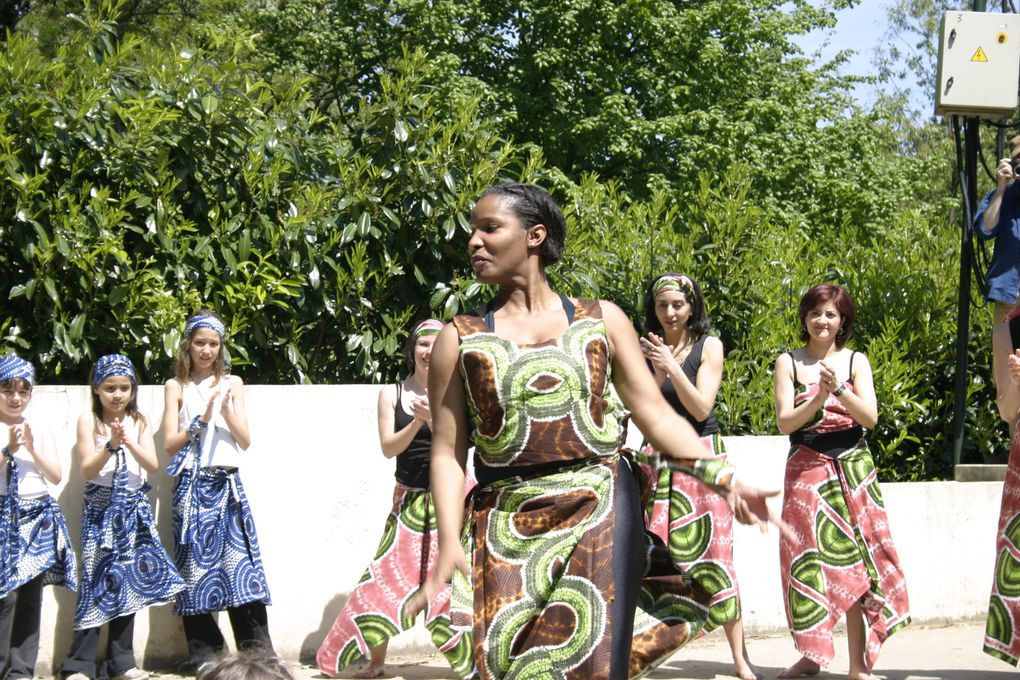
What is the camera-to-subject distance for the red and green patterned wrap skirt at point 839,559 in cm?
676

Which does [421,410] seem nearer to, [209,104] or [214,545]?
[214,545]

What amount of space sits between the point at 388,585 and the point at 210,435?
48.5 inches

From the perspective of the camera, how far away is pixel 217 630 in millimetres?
6910

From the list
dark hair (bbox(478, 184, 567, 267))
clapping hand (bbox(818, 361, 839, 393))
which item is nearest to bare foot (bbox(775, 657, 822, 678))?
clapping hand (bbox(818, 361, 839, 393))

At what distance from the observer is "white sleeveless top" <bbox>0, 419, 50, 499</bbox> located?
648cm

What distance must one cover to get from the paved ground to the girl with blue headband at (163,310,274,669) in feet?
1.33

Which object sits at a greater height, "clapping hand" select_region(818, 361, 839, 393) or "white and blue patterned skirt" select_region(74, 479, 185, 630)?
"clapping hand" select_region(818, 361, 839, 393)

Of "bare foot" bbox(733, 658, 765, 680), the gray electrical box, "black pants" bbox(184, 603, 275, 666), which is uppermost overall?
the gray electrical box

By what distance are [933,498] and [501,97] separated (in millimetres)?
17148

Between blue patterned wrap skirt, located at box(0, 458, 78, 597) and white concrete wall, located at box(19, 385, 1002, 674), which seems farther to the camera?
white concrete wall, located at box(19, 385, 1002, 674)

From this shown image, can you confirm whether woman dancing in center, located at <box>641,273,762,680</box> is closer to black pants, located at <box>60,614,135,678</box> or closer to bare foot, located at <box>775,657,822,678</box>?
bare foot, located at <box>775,657,822,678</box>

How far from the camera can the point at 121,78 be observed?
25.1 feet

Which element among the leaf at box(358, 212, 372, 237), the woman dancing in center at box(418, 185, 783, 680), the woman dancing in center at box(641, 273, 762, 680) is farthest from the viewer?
the leaf at box(358, 212, 372, 237)

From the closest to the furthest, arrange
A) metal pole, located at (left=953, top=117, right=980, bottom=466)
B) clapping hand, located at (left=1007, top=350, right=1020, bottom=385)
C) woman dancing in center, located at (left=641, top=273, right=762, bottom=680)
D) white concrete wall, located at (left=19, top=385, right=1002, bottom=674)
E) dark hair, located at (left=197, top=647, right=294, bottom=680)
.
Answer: dark hair, located at (left=197, top=647, right=294, bottom=680), clapping hand, located at (left=1007, top=350, right=1020, bottom=385), woman dancing in center, located at (left=641, top=273, right=762, bottom=680), white concrete wall, located at (left=19, top=385, right=1002, bottom=674), metal pole, located at (left=953, top=117, right=980, bottom=466)
